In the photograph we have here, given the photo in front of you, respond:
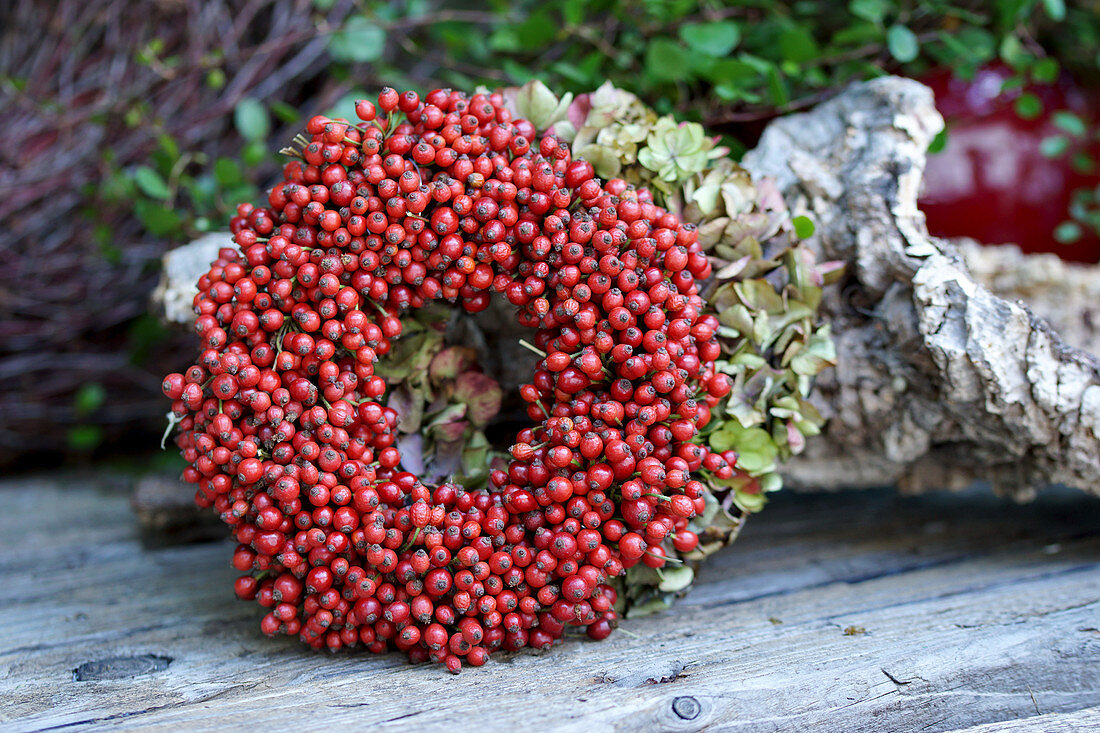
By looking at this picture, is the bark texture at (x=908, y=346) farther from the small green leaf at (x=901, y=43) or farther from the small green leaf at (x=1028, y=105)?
the small green leaf at (x=1028, y=105)

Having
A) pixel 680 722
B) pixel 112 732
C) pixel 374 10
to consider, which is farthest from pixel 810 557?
pixel 374 10

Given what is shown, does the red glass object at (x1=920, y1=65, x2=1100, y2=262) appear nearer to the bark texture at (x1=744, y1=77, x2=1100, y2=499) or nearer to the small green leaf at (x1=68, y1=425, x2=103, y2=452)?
the bark texture at (x1=744, y1=77, x2=1100, y2=499)

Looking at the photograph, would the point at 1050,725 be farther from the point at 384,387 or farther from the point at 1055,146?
the point at 1055,146

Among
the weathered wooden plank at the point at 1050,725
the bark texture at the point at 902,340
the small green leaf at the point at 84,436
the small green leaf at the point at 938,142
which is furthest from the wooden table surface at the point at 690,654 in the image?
the small green leaf at the point at 938,142

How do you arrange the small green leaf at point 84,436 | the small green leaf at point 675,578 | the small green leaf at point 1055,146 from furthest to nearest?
the small green leaf at point 84,436 → the small green leaf at point 1055,146 → the small green leaf at point 675,578

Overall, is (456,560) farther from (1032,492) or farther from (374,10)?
(374,10)

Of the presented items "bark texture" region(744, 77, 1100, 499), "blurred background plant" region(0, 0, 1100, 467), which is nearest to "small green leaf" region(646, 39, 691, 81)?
"blurred background plant" region(0, 0, 1100, 467)

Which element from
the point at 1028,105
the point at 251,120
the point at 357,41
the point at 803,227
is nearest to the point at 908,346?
the point at 803,227
